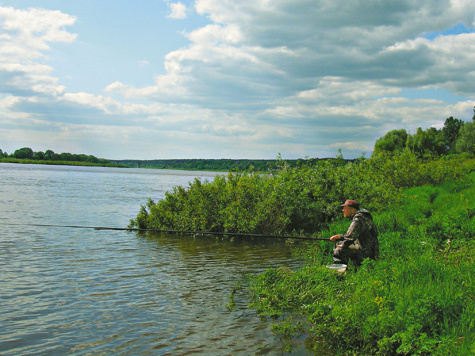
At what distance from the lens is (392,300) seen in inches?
249

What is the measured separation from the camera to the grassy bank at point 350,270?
18.9 feet

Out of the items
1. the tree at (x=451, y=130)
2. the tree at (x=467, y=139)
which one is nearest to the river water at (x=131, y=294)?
the tree at (x=467, y=139)

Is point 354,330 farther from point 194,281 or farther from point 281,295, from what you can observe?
point 194,281

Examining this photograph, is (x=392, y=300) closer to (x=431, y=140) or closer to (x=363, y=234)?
(x=363, y=234)

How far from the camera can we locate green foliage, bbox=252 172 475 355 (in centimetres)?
547

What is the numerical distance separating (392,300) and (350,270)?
2713mm

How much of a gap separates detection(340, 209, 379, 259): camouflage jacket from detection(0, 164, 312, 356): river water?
2.69m

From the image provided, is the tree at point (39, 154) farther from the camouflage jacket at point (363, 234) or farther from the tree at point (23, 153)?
the camouflage jacket at point (363, 234)

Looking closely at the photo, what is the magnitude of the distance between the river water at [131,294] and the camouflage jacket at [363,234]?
106 inches

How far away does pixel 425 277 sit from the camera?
719 centimetres

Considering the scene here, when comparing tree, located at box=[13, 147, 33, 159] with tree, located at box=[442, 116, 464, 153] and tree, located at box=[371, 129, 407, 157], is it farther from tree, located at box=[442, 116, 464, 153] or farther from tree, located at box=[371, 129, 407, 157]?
tree, located at box=[442, 116, 464, 153]

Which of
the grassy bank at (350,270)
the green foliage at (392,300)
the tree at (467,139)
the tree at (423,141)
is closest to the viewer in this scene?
the green foliage at (392,300)

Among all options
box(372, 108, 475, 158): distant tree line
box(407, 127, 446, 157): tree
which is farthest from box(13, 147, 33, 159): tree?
box(407, 127, 446, 157): tree

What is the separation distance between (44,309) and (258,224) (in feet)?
37.0
